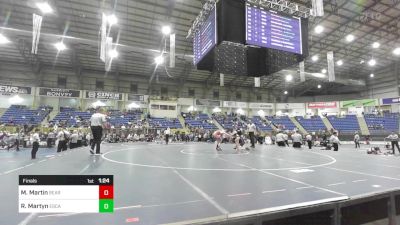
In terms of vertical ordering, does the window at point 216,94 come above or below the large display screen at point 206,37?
above

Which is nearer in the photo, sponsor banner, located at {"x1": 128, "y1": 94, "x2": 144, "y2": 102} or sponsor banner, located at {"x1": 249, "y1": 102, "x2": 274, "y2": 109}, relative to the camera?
sponsor banner, located at {"x1": 128, "y1": 94, "x2": 144, "y2": 102}

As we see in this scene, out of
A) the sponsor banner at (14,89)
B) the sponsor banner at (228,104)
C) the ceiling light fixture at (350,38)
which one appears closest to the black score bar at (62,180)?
the ceiling light fixture at (350,38)

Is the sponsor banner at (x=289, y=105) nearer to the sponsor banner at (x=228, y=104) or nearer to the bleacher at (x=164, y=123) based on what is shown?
the sponsor banner at (x=228, y=104)

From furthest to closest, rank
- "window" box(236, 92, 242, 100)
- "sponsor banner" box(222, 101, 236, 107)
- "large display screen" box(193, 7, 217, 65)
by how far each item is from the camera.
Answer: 1. "window" box(236, 92, 242, 100)
2. "sponsor banner" box(222, 101, 236, 107)
3. "large display screen" box(193, 7, 217, 65)

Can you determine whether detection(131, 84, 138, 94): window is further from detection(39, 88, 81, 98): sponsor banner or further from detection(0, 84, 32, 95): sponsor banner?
detection(0, 84, 32, 95): sponsor banner

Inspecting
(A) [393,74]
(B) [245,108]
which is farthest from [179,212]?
(A) [393,74]

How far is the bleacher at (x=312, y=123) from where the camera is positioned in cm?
3777

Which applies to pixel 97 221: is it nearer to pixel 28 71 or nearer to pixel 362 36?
pixel 362 36

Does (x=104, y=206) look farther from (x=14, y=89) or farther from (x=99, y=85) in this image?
(x=99, y=85)

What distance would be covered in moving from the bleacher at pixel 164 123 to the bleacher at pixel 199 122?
6.34ft

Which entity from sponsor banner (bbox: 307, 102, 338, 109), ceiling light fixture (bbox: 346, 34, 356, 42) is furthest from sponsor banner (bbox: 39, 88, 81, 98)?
sponsor banner (bbox: 307, 102, 338, 109)

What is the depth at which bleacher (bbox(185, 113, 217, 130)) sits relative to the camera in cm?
3520

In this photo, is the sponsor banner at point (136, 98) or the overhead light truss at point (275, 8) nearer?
the overhead light truss at point (275, 8)
